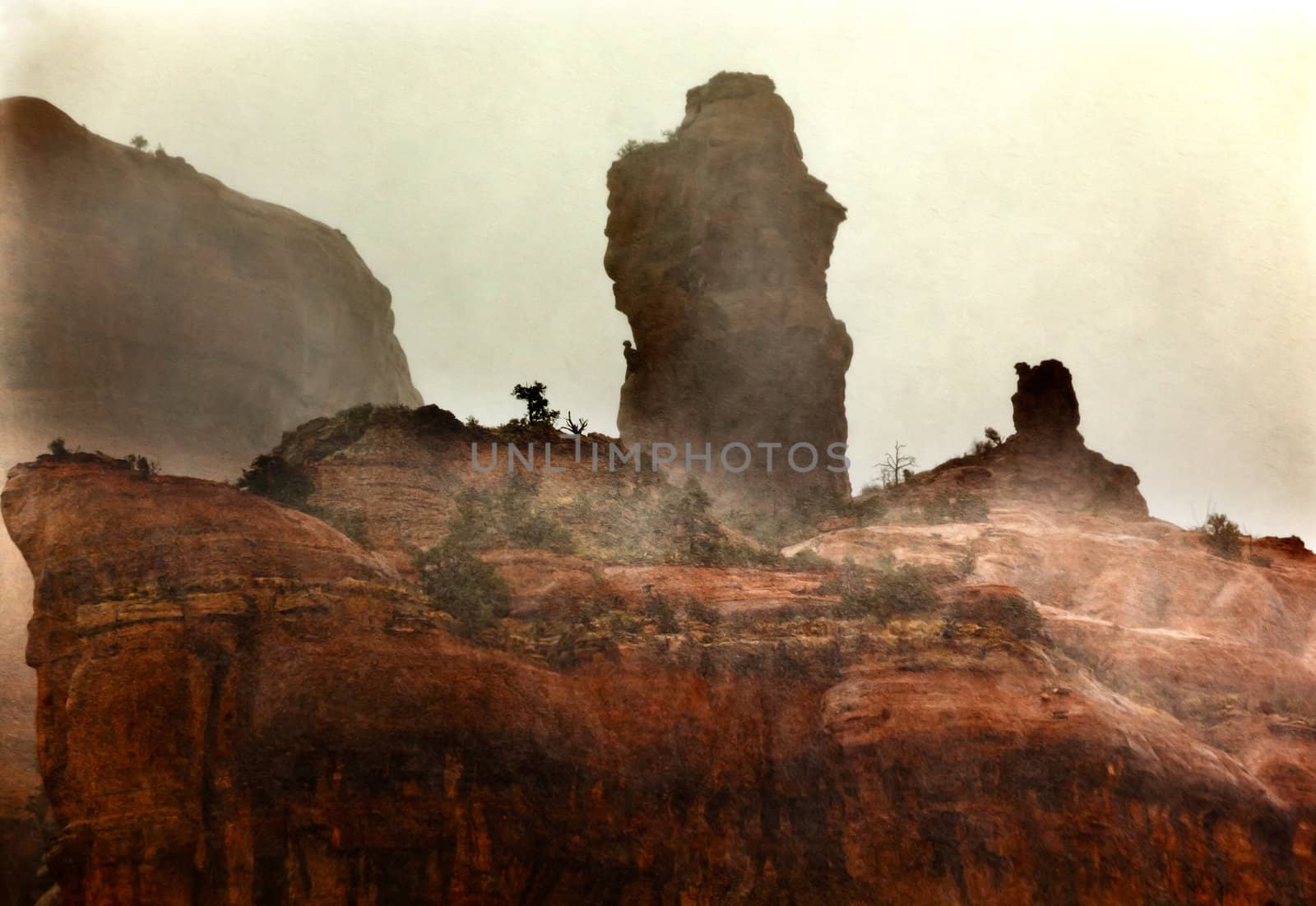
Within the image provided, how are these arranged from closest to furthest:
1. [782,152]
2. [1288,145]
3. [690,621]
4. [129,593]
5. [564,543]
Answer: [129,593]
[690,621]
[564,543]
[1288,145]
[782,152]

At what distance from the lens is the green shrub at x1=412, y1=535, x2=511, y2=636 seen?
18.9 metres

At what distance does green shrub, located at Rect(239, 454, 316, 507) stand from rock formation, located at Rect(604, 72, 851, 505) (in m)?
10.4

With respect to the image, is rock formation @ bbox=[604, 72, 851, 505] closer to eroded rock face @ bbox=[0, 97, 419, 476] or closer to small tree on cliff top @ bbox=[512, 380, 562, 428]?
small tree on cliff top @ bbox=[512, 380, 562, 428]

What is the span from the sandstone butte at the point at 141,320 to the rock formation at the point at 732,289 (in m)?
6.96

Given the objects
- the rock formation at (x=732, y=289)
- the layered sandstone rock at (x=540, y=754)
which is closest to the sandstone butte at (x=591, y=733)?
the layered sandstone rock at (x=540, y=754)

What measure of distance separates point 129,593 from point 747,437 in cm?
1567

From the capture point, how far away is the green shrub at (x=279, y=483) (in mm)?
21062

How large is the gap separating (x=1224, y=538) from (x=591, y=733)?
14.4 meters

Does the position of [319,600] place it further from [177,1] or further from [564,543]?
[177,1]

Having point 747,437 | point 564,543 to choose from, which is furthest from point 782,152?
point 564,543

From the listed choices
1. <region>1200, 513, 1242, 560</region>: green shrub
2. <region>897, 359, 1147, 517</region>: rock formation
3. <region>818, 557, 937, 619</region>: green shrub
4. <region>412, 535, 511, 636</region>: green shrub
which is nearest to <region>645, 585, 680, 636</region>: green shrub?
<region>412, 535, 511, 636</region>: green shrub

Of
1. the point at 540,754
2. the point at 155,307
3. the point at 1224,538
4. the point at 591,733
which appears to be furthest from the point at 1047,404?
the point at 155,307

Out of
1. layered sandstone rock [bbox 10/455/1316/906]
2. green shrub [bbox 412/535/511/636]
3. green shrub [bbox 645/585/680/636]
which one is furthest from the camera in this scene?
green shrub [bbox 645/585/680/636]

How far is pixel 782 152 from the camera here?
31.2 m
